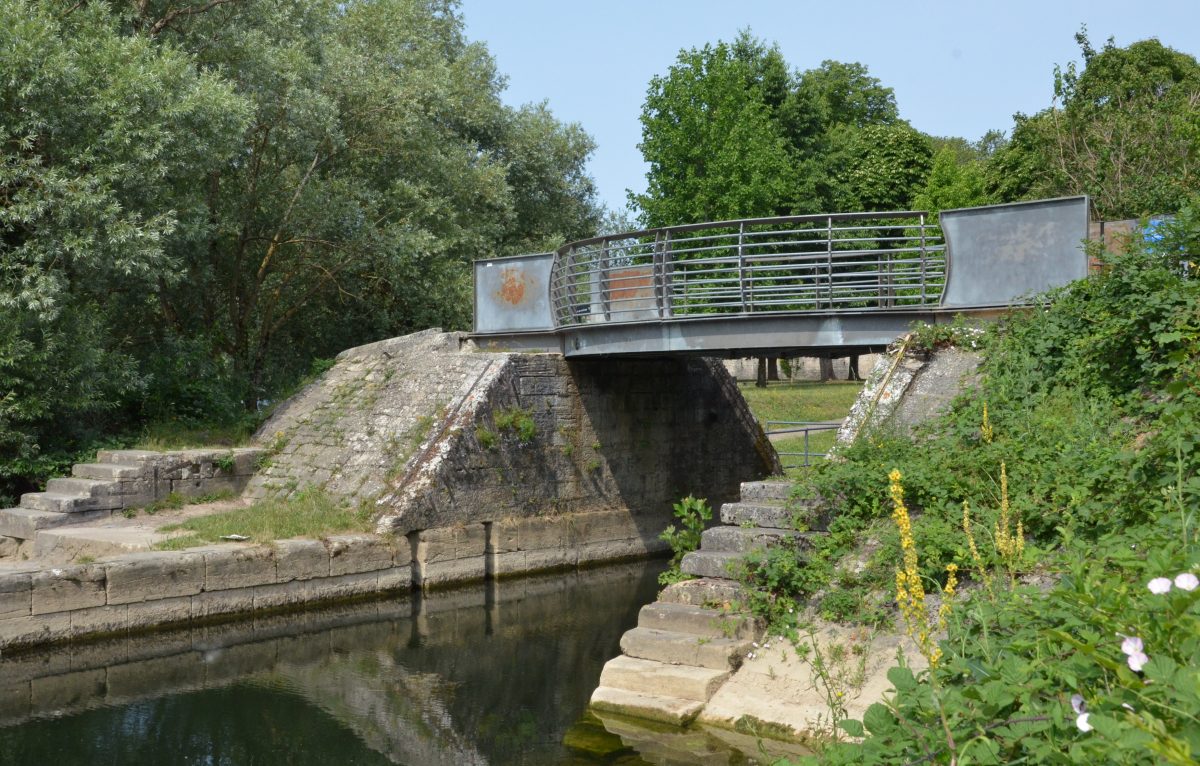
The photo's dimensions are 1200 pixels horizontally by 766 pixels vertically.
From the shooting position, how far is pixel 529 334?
15.9 m

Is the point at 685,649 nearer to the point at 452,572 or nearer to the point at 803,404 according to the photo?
the point at 452,572

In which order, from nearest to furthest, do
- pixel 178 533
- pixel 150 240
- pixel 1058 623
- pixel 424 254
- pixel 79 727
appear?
pixel 1058 623
pixel 79 727
pixel 178 533
pixel 150 240
pixel 424 254

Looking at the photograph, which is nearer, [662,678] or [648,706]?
[648,706]

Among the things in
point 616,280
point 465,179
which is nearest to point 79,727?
point 616,280

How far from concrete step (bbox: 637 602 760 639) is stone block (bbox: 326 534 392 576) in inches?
195

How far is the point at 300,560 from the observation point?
12219 mm

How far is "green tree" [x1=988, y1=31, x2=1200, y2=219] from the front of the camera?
75.4 feet

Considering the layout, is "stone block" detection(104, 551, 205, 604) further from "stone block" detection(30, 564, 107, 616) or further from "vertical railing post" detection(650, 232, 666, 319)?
"vertical railing post" detection(650, 232, 666, 319)

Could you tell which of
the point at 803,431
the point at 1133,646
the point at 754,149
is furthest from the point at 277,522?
the point at 754,149

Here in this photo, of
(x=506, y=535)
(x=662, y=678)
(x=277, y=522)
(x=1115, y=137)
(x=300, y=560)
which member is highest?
(x=1115, y=137)

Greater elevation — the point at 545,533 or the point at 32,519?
the point at 32,519

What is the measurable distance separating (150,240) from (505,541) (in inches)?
239

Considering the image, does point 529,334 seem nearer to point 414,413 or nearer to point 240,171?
point 414,413

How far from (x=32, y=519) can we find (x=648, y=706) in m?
8.58
